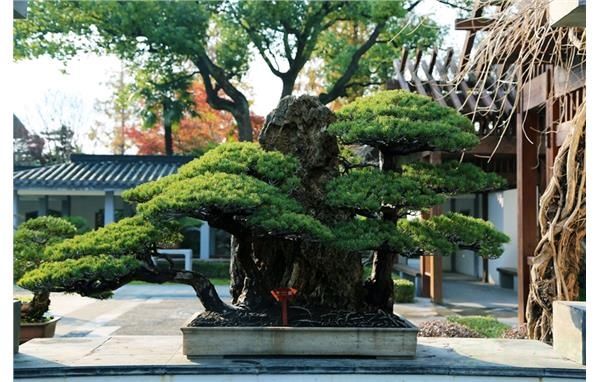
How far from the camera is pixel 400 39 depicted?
17609 millimetres

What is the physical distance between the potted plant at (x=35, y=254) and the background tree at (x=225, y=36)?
1098 centimetres

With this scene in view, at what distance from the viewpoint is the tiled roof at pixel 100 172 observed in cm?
1855

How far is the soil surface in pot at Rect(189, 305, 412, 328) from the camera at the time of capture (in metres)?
5.07

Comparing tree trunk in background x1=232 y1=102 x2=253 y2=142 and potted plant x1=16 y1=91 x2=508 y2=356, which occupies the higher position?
tree trunk in background x1=232 y1=102 x2=253 y2=142

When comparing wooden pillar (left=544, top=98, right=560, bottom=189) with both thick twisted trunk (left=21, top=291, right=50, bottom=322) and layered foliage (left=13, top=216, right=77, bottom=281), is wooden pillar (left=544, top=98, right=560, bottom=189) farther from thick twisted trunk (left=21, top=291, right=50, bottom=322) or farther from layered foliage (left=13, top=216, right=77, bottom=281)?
thick twisted trunk (left=21, top=291, right=50, bottom=322)

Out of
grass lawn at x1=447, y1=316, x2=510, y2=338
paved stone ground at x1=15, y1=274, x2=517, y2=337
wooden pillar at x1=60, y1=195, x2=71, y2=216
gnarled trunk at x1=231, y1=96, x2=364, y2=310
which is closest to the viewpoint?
gnarled trunk at x1=231, y1=96, x2=364, y2=310

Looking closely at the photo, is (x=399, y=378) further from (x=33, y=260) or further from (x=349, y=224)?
(x=33, y=260)

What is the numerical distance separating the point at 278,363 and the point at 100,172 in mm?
15929

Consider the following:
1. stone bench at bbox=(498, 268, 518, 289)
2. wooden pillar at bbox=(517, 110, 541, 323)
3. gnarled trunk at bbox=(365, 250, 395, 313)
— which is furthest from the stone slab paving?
stone bench at bbox=(498, 268, 518, 289)

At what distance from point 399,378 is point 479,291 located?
10507 millimetres

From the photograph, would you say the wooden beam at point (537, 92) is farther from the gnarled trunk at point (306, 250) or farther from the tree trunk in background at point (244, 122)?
the tree trunk in background at point (244, 122)

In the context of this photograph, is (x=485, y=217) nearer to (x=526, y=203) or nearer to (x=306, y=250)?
(x=526, y=203)

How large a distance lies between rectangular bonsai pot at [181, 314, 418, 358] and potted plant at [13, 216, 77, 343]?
172 cm
